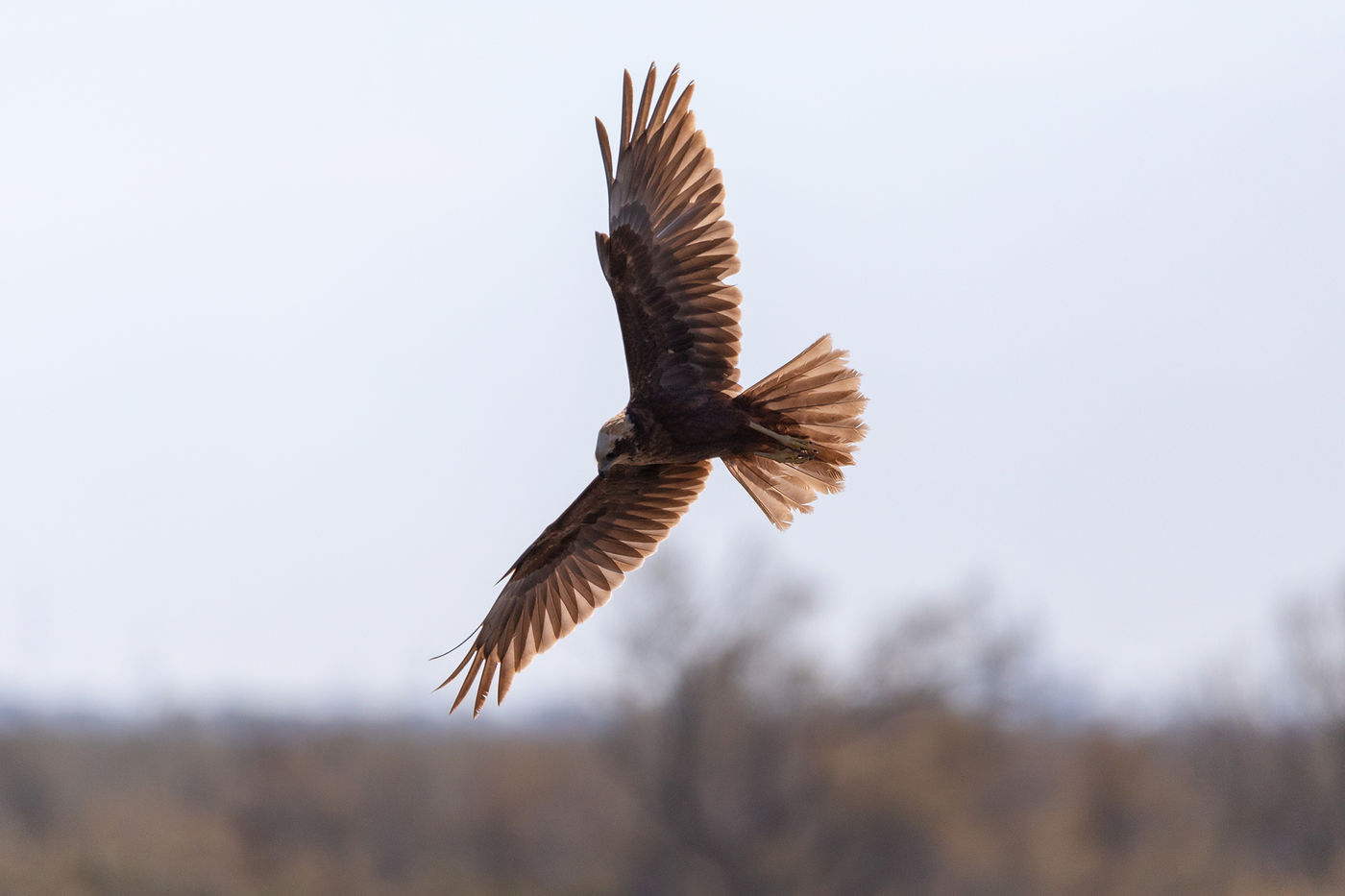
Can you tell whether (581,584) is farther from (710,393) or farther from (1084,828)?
(1084,828)

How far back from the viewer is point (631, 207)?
27.0ft

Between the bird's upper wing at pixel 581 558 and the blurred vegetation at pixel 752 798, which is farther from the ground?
the blurred vegetation at pixel 752 798

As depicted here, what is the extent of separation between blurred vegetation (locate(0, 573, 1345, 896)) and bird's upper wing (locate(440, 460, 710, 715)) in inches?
985

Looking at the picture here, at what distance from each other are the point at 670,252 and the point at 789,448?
1.19m

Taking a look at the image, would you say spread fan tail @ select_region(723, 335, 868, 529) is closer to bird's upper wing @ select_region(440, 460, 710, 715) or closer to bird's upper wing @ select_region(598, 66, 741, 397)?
bird's upper wing @ select_region(598, 66, 741, 397)

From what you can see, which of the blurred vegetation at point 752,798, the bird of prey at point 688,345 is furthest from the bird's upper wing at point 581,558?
the blurred vegetation at point 752,798

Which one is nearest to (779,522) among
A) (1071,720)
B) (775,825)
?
(775,825)

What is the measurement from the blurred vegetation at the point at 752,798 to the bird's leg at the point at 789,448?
2659 centimetres

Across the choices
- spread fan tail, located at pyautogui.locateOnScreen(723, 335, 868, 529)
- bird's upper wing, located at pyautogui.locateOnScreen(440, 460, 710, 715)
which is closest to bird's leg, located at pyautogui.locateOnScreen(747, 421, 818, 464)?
spread fan tail, located at pyautogui.locateOnScreen(723, 335, 868, 529)

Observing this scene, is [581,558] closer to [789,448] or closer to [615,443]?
[615,443]

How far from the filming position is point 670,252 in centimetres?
816

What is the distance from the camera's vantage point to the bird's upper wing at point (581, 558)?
9391mm

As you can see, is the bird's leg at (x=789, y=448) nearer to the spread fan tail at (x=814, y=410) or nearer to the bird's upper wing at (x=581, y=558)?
the spread fan tail at (x=814, y=410)

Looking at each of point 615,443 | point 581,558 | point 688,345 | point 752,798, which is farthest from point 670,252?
point 752,798
